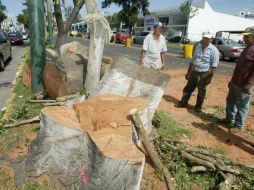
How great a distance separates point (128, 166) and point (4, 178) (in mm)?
1754

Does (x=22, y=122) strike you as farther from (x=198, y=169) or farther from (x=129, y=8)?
(x=129, y=8)

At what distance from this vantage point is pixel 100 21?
17.6 ft

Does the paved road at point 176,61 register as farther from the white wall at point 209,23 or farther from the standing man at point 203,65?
the white wall at point 209,23

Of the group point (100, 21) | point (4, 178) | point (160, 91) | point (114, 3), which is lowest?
point (4, 178)

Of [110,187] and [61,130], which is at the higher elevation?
[61,130]

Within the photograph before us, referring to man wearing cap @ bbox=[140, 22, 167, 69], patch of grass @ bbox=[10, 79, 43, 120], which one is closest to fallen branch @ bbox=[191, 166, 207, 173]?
man wearing cap @ bbox=[140, 22, 167, 69]

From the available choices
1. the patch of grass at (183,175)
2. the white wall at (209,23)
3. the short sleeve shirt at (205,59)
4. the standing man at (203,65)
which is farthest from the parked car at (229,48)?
the white wall at (209,23)

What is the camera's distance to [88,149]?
315 cm

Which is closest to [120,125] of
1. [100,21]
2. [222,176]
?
[222,176]

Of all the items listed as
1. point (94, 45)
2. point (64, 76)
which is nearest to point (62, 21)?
point (64, 76)

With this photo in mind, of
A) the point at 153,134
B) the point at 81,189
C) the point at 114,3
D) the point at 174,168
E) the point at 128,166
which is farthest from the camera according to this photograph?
the point at 114,3

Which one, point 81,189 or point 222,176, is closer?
point 81,189

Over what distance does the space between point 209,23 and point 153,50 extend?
165 ft

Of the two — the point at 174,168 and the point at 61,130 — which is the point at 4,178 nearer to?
the point at 61,130
